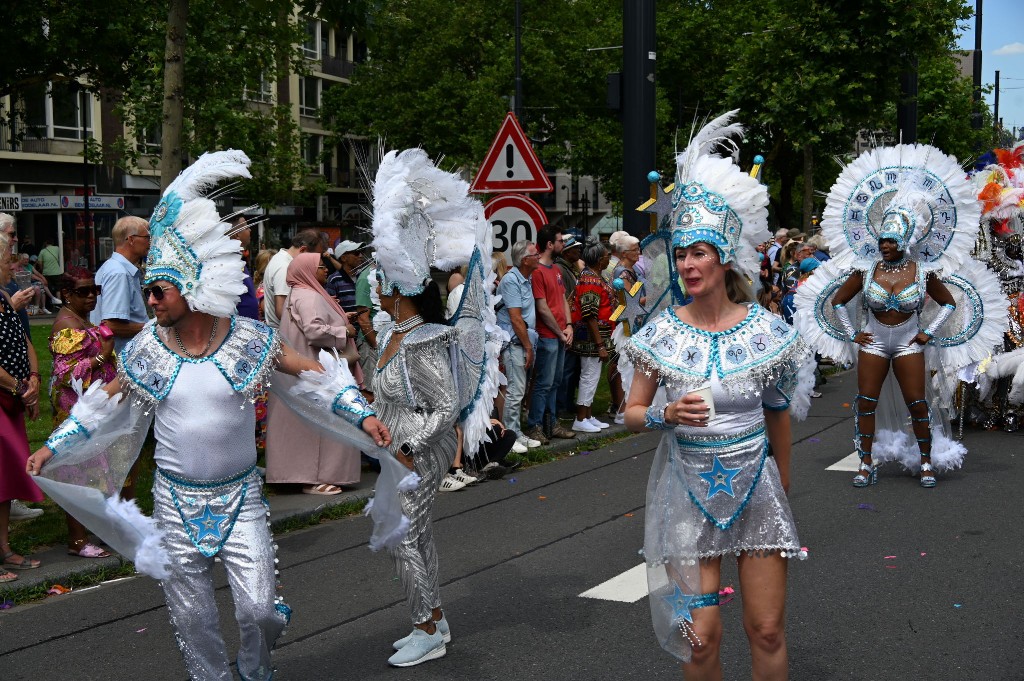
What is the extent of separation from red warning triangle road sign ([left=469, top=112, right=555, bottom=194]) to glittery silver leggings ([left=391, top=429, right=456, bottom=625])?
5.91 m

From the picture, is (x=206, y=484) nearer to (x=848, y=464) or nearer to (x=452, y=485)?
(x=452, y=485)

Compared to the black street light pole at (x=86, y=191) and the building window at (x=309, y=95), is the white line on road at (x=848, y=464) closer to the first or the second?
the black street light pole at (x=86, y=191)

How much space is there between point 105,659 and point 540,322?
621cm

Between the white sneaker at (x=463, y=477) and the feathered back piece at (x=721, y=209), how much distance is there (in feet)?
16.9

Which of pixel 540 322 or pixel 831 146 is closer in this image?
pixel 540 322

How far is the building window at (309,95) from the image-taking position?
5562 cm

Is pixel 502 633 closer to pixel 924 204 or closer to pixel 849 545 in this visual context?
pixel 849 545

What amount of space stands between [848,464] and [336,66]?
5463cm

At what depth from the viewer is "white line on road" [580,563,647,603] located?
6020 mm

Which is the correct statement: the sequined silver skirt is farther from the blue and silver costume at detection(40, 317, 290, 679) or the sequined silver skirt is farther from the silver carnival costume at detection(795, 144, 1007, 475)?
the silver carnival costume at detection(795, 144, 1007, 475)

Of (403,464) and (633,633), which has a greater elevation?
(403,464)

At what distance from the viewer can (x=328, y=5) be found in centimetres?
866

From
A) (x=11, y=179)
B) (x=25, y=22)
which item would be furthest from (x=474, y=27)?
(x=25, y=22)

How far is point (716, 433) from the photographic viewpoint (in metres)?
4.07
